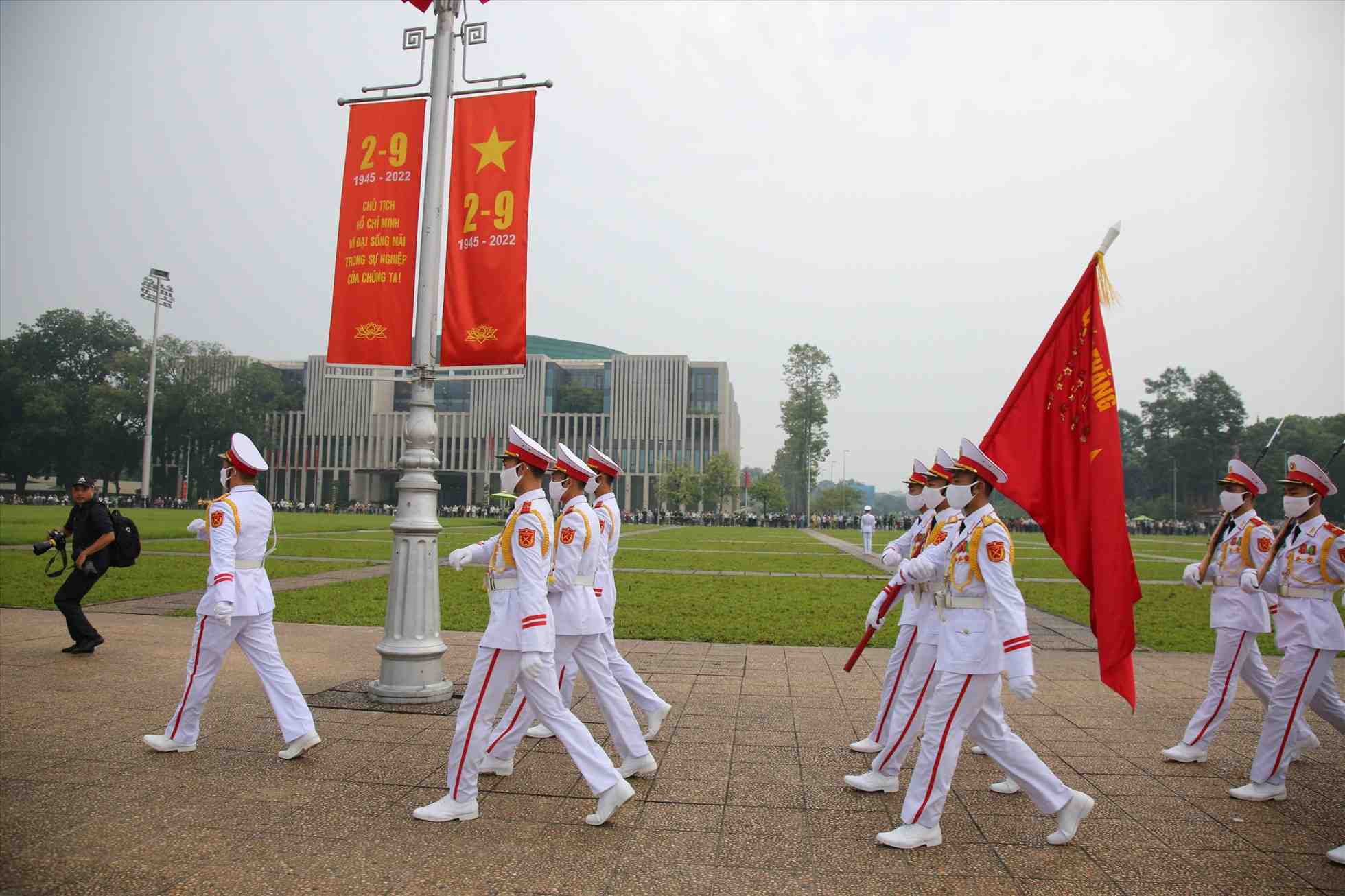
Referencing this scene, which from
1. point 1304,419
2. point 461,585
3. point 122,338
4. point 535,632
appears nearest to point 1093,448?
point 535,632

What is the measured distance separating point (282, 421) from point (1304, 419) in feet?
329

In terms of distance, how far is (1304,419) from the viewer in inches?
3270

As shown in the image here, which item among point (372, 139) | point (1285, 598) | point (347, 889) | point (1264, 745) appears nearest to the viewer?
point (347, 889)

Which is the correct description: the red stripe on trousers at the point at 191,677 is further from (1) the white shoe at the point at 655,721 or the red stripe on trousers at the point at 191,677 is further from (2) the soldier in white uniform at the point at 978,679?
(2) the soldier in white uniform at the point at 978,679

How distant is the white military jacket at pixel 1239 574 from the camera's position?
19.0 feet

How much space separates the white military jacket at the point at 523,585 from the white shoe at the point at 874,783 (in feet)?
6.50

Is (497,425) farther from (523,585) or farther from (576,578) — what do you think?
(523,585)

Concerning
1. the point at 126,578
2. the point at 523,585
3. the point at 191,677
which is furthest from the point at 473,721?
the point at 126,578

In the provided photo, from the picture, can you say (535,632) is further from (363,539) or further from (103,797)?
(363,539)

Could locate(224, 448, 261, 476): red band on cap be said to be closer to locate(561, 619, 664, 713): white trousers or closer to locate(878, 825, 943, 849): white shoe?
locate(561, 619, 664, 713): white trousers

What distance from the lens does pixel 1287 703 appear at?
5.20 meters

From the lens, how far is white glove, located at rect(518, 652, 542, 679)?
4492 mm

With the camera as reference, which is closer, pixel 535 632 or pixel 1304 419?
pixel 535 632

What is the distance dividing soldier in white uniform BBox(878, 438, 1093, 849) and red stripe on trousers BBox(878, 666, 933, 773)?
608 mm
